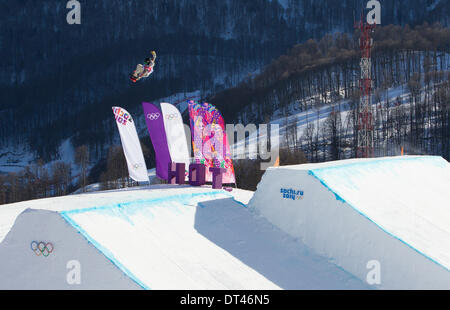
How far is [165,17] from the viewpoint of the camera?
10000 centimetres

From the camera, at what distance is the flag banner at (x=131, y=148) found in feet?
54.4

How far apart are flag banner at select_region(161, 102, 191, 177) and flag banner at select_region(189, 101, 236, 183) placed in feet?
2.54

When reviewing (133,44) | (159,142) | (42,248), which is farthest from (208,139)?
(133,44)

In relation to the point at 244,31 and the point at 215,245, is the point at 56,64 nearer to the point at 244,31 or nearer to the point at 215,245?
the point at 244,31

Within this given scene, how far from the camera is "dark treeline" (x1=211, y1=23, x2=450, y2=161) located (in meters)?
44.5

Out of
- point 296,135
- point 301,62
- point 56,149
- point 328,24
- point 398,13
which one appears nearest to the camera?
point 296,135

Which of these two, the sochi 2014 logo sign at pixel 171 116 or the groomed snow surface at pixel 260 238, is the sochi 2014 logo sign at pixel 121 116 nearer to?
the sochi 2014 logo sign at pixel 171 116

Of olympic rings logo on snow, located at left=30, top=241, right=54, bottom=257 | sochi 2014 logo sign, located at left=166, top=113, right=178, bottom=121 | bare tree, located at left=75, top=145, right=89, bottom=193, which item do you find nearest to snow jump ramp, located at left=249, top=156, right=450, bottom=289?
olympic rings logo on snow, located at left=30, top=241, right=54, bottom=257

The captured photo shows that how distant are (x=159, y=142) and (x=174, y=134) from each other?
2.35 ft

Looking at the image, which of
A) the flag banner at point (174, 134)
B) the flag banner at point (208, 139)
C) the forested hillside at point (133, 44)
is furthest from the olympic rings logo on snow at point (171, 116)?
the forested hillside at point (133, 44)

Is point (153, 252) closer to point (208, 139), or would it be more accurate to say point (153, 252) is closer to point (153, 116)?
point (208, 139)

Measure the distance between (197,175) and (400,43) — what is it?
2301 inches

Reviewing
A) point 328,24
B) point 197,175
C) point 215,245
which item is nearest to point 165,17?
point 328,24

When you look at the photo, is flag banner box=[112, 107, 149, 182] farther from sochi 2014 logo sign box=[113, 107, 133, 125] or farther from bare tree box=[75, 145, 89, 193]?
bare tree box=[75, 145, 89, 193]
